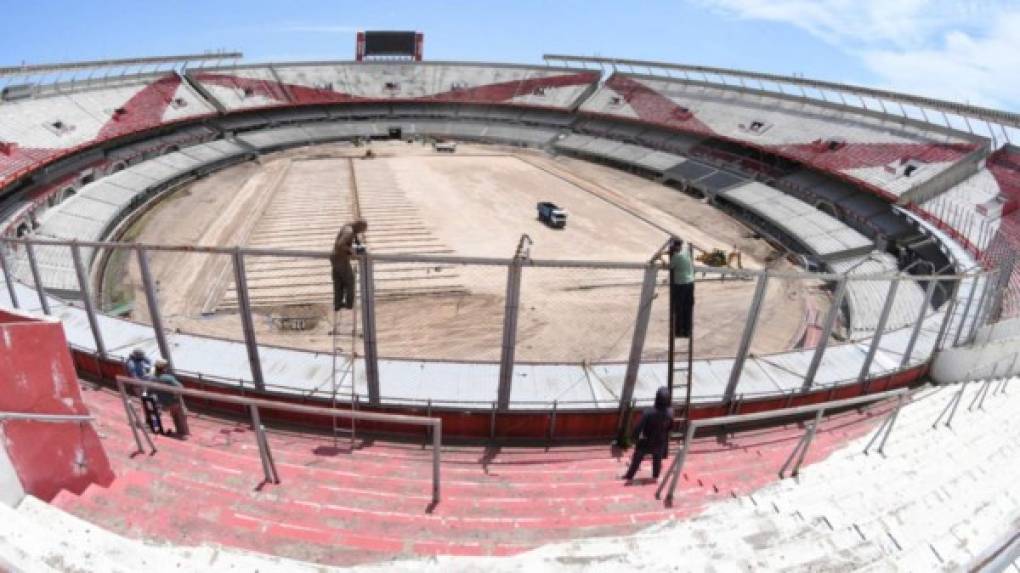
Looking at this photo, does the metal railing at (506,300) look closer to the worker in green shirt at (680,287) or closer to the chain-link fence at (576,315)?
the worker in green shirt at (680,287)

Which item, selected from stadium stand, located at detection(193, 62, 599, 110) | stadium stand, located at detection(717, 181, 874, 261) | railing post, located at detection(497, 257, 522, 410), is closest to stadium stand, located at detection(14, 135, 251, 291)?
stadium stand, located at detection(193, 62, 599, 110)

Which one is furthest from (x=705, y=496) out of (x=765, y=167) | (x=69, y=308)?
(x=765, y=167)

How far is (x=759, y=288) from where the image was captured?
826 centimetres

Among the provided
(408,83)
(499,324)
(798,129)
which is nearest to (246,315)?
(499,324)

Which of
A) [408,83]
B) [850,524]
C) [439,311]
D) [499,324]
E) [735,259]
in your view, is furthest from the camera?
[408,83]

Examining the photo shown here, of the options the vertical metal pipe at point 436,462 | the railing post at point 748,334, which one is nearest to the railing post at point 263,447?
the vertical metal pipe at point 436,462

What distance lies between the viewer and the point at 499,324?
19.5 m

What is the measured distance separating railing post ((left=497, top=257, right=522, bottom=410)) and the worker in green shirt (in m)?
2.37

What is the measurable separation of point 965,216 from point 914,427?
25570 millimetres

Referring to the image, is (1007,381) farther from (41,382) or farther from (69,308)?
(69,308)

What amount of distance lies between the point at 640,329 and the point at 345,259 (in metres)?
4.32

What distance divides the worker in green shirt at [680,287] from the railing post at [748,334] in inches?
33.8

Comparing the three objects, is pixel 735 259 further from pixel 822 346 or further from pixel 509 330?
pixel 509 330

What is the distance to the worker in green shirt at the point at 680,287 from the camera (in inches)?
327
